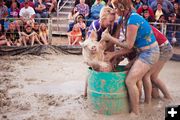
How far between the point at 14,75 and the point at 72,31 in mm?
3608

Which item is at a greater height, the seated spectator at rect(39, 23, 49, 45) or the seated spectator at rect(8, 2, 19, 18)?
the seated spectator at rect(8, 2, 19, 18)

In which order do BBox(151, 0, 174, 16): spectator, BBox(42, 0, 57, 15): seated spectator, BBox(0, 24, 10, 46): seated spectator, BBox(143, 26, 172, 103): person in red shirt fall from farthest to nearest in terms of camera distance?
BBox(42, 0, 57, 15): seated spectator, BBox(151, 0, 174, 16): spectator, BBox(0, 24, 10, 46): seated spectator, BBox(143, 26, 172, 103): person in red shirt

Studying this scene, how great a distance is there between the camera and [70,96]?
716cm

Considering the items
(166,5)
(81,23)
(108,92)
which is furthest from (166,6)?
(108,92)

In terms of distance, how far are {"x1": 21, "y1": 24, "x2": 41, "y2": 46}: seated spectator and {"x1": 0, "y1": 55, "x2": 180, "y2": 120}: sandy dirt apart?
77 centimetres

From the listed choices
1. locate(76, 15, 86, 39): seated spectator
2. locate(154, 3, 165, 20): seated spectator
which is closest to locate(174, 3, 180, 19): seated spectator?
locate(154, 3, 165, 20): seated spectator

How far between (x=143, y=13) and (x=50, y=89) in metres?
A: 5.26

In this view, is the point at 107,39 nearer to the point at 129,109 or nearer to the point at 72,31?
the point at 129,109

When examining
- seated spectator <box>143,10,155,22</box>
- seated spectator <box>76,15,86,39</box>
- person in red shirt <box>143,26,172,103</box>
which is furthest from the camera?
seated spectator <box>76,15,86,39</box>

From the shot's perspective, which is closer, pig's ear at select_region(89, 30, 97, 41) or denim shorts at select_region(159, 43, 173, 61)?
pig's ear at select_region(89, 30, 97, 41)

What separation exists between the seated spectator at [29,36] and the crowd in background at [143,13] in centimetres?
118

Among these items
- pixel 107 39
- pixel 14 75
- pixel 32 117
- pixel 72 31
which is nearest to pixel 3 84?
pixel 14 75

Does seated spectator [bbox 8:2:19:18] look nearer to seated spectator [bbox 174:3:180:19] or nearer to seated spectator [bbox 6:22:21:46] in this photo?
seated spectator [bbox 6:22:21:46]

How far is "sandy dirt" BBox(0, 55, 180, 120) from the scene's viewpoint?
20.1 ft
